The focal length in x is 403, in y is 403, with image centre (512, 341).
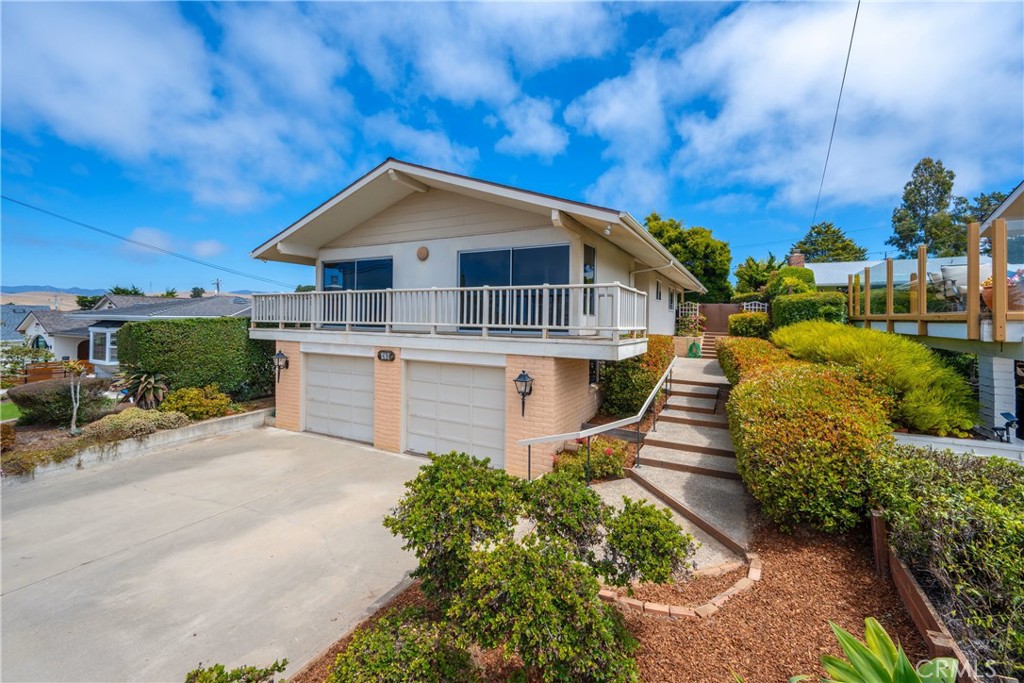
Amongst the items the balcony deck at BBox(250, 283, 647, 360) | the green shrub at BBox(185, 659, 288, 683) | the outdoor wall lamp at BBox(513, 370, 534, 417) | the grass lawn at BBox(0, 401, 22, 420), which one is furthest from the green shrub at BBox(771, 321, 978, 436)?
the grass lawn at BBox(0, 401, 22, 420)

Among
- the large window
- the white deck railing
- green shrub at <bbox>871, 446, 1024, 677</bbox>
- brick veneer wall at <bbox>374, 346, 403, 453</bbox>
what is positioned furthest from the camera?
brick veneer wall at <bbox>374, 346, 403, 453</bbox>

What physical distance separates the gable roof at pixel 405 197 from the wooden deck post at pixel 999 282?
4.76m

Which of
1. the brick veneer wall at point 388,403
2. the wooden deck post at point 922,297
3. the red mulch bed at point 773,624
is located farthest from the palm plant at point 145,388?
the wooden deck post at point 922,297

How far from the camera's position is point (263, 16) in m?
9.02

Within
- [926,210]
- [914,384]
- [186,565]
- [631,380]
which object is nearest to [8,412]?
[186,565]

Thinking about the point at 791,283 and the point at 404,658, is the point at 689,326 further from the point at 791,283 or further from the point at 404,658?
the point at 404,658

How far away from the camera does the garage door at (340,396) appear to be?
9977 millimetres

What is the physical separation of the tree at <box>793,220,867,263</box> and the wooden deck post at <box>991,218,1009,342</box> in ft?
150

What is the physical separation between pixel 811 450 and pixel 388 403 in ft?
25.9

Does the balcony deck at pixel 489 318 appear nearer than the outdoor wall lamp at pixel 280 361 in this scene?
Yes

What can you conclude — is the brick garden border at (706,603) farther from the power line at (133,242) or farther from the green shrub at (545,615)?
the power line at (133,242)

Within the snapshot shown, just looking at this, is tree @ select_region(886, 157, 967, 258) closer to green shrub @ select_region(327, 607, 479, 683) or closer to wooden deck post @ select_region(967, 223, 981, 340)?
wooden deck post @ select_region(967, 223, 981, 340)

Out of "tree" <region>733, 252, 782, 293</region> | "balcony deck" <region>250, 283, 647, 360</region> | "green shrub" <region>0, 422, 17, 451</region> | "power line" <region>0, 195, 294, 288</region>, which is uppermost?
"power line" <region>0, 195, 294, 288</region>

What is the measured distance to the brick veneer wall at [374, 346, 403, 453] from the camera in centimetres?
921
